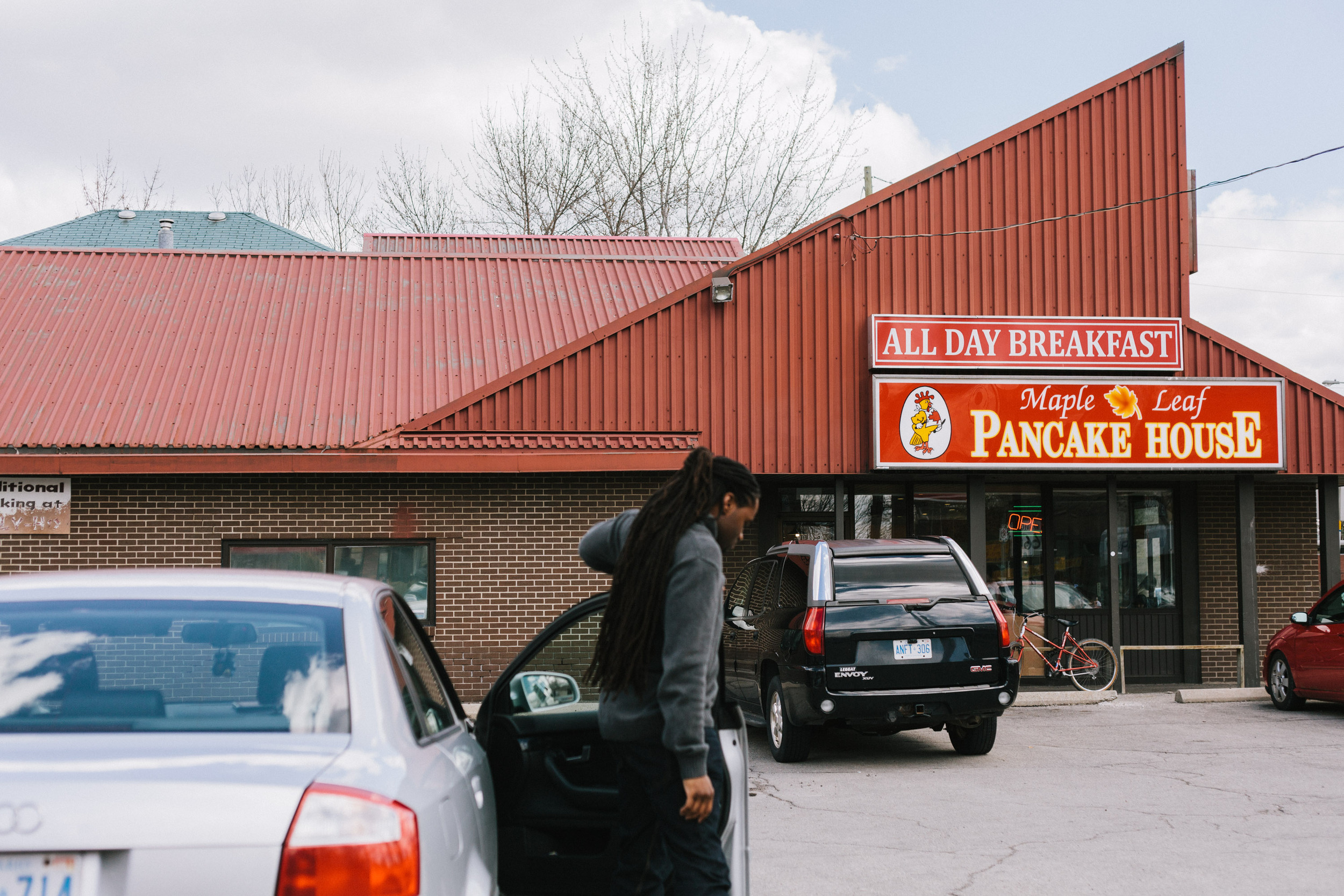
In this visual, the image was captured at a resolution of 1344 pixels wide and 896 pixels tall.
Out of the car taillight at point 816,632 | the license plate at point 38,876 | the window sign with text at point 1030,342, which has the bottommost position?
the car taillight at point 816,632

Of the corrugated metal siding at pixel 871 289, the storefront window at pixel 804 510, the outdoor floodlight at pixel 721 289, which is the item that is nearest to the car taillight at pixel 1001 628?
the corrugated metal siding at pixel 871 289

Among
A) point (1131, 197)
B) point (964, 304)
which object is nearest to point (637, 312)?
point (964, 304)

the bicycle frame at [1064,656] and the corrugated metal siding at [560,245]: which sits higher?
the corrugated metal siding at [560,245]

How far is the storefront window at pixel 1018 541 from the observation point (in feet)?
53.2

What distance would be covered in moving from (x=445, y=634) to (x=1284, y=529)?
1171 cm

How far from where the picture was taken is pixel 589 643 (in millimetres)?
4613

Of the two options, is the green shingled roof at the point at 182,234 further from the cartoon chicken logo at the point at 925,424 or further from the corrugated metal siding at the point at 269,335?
the cartoon chicken logo at the point at 925,424

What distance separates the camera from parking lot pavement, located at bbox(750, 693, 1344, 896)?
595 centimetres

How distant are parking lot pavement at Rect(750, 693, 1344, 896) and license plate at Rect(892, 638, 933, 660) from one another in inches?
35.3

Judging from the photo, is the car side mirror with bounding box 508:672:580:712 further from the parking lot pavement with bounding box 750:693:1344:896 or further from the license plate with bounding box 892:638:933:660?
the license plate with bounding box 892:638:933:660

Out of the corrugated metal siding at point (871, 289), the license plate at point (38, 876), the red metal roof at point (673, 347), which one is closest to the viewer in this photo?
the license plate at point (38, 876)

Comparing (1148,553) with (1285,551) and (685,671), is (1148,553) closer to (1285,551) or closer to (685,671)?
(1285,551)

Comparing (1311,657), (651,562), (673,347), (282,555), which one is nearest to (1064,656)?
(1311,657)

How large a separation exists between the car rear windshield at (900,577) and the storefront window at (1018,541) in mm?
6992
